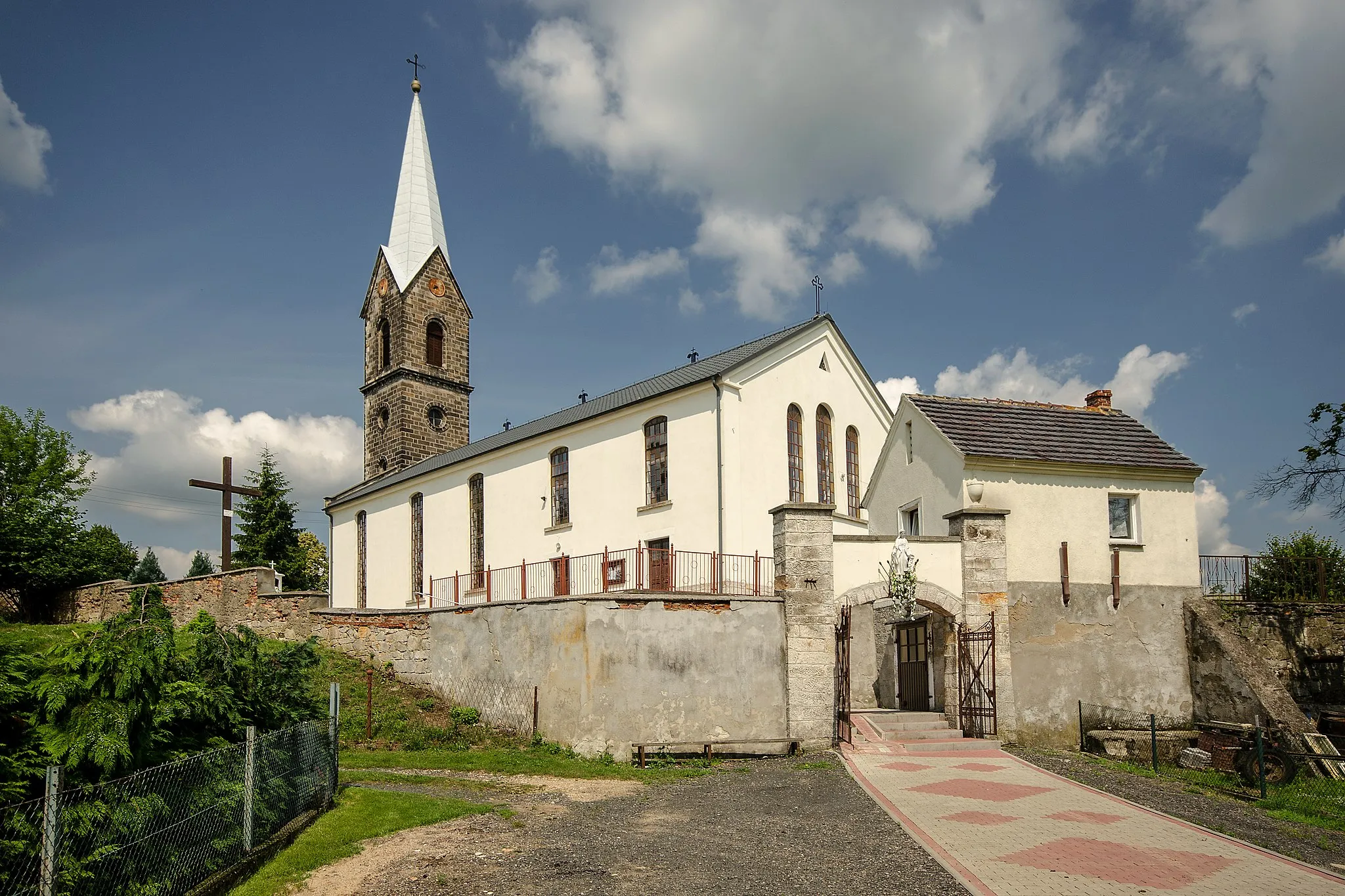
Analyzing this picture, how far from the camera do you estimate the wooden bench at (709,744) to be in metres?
17.1

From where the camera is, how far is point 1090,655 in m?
19.0

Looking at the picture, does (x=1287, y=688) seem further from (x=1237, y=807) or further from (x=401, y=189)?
(x=401, y=189)

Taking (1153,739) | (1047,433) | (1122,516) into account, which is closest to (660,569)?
(1047,433)

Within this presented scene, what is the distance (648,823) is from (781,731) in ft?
21.4

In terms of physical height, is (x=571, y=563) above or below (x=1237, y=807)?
above

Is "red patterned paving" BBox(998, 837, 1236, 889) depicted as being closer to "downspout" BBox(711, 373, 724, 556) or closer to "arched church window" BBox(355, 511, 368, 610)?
"downspout" BBox(711, 373, 724, 556)

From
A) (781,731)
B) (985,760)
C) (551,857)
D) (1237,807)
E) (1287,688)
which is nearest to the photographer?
(551,857)

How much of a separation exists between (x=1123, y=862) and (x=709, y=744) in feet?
27.7

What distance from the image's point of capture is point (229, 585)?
30.0 m

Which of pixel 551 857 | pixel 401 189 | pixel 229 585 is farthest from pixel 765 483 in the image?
pixel 401 189

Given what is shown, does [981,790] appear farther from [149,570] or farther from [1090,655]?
[149,570]

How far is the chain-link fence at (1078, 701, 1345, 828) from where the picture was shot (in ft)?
44.7

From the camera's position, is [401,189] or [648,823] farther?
[401,189]

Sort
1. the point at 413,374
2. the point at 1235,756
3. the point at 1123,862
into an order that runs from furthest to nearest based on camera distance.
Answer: the point at 413,374 → the point at 1235,756 → the point at 1123,862
